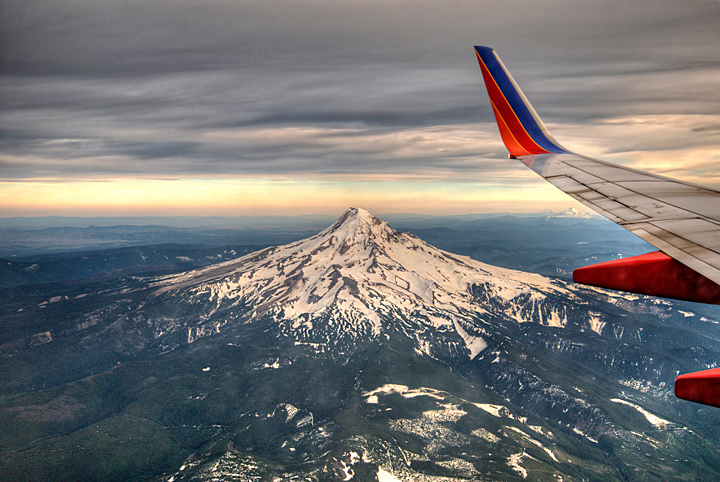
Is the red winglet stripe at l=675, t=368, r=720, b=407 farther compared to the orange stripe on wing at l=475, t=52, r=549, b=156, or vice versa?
the orange stripe on wing at l=475, t=52, r=549, b=156

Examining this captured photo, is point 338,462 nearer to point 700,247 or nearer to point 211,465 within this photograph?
point 211,465

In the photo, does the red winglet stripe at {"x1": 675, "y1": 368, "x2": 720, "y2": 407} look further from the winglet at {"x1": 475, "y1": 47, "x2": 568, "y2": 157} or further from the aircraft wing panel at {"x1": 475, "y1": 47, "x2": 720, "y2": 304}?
the winglet at {"x1": 475, "y1": 47, "x2": 568, "y2": 157}

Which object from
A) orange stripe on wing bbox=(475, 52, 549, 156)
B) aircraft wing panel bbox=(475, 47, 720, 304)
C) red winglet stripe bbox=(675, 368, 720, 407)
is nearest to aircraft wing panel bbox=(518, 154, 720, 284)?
aircraft wing panel bbox=(475, 47, 720, 304)

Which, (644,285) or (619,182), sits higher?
(619,182)

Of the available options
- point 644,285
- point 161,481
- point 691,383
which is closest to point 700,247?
point 644,285

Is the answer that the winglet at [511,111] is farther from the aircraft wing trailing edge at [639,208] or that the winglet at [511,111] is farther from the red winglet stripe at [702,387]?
the red winglet stripe at [702,387]

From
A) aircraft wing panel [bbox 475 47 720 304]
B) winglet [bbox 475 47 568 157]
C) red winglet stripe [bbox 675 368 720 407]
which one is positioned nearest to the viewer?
red winglet stripe [bbox 675 368 720 407]
